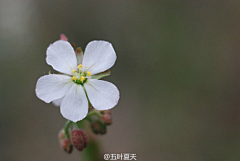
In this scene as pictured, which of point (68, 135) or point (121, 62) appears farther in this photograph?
point (121, 62)

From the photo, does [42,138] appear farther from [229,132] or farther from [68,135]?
[229,132]

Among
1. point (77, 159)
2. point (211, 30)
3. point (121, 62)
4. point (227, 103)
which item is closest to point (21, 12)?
point (121, 62)

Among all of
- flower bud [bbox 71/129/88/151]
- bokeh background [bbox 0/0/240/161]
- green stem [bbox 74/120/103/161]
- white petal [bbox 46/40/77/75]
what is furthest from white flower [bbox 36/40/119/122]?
bokeh background [bbox 0/0/240/161]

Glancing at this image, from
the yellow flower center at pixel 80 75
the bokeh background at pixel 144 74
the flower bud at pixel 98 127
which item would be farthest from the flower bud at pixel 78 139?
the bokeh background at pixel 144 74

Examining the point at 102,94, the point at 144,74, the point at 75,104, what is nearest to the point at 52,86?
the point at 75,104

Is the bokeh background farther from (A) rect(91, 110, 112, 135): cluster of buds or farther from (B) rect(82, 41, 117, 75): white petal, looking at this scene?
(B) rect(82, 41, 117, 75): white petal

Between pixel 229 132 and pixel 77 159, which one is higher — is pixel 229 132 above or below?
above
